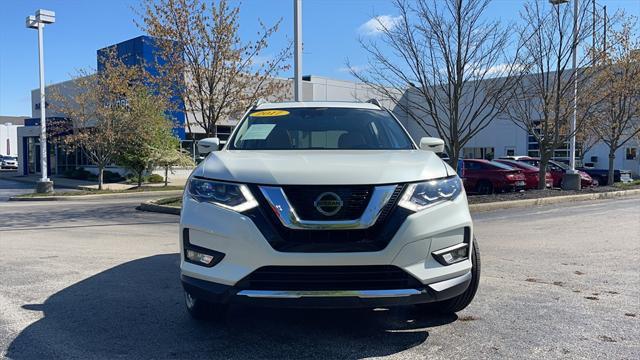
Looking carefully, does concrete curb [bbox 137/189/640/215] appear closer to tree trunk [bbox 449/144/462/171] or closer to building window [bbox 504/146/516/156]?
tree trunk [bbox 449/144/462/171]

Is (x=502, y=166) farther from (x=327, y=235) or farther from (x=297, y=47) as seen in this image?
(x=327, y=235)

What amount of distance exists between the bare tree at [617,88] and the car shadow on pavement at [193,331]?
1799cm

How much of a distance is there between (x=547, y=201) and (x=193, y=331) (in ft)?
46.9

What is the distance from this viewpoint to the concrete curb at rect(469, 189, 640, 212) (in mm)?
13665

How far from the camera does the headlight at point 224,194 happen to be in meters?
3.41

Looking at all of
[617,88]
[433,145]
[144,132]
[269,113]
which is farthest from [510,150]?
[269,113]

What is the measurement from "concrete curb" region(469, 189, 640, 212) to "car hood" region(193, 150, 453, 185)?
32.4 feet

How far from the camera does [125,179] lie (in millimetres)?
30172

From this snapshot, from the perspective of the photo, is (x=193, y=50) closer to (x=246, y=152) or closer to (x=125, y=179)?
(x=246, y=152)

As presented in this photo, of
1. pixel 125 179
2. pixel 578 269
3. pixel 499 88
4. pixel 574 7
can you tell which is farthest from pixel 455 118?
pixel 125 179

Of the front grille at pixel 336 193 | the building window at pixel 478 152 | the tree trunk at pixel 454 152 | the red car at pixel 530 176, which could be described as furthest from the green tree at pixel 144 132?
the building window at pixel 478 152

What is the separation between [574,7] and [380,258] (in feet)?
55.3

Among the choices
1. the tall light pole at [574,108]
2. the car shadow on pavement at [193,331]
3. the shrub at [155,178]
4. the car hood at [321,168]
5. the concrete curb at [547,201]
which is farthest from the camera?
the shrub at [155,178]

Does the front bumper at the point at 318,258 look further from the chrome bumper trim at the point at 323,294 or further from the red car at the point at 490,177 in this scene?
the red car at the point at 490,177
